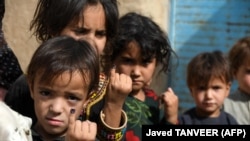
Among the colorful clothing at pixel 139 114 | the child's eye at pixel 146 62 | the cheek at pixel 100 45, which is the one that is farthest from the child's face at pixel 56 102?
the child's eye at pixel 146 62

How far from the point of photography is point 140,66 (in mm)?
2689

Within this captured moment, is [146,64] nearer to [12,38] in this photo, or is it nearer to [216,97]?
[216,97]

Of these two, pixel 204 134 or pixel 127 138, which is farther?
pixel 204 134

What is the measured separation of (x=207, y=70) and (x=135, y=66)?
548mm

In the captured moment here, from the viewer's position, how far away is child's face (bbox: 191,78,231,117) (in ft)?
9.83

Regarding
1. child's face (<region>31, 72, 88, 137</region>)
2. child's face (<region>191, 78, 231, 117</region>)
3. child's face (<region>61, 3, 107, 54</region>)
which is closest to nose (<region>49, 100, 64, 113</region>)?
child's face (<region>31, 72, 88, 137</region>)

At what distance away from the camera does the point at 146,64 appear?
107 inches

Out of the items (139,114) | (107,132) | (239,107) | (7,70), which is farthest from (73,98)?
(239,107)

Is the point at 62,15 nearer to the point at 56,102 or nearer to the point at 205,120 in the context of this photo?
the point at 56,102

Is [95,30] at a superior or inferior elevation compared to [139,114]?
superior

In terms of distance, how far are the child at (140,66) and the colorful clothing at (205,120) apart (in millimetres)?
288

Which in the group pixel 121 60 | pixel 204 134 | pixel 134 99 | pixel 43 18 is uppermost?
pixel 43 18

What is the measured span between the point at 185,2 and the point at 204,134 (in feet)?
Result: 7.10

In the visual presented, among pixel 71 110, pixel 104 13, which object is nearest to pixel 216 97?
pixel 104 13
